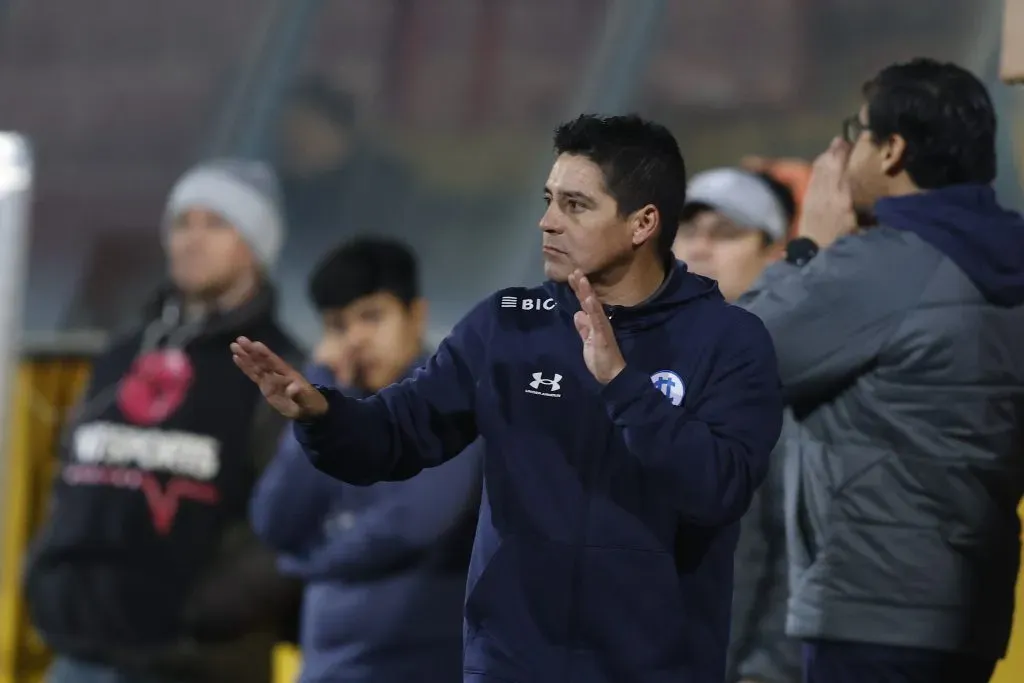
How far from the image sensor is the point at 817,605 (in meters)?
3.58

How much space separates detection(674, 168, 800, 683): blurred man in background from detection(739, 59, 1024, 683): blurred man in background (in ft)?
1.31

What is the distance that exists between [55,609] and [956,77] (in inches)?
109

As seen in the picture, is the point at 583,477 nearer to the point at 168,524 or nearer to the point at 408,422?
the point at 408,422

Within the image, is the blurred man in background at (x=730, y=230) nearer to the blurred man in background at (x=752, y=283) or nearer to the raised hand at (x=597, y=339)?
the blurred man in background at (x=752, y=283)

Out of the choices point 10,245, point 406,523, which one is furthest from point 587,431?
point 10,245

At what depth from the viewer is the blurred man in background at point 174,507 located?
17.1 feet

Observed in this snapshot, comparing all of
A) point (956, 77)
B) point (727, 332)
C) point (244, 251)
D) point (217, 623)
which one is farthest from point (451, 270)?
point (727, 332)

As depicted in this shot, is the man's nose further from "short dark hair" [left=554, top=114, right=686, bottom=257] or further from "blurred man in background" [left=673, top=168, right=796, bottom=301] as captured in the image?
"blurred man in background" [left=673, top=168, right=796, bottom=301]

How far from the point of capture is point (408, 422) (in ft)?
10.2

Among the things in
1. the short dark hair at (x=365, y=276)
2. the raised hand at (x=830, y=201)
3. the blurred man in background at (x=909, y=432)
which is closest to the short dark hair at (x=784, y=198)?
the raised hand at (x=830, y=201)

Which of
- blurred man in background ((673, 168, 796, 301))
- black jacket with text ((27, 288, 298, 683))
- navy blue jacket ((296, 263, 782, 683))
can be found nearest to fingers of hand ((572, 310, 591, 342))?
navy blue jacket ((296, 263, 782, 683))

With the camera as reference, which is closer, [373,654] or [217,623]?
[373,654]

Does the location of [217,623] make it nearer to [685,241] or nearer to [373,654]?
[373,654]

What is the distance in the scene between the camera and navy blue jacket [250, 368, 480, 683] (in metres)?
4.38
